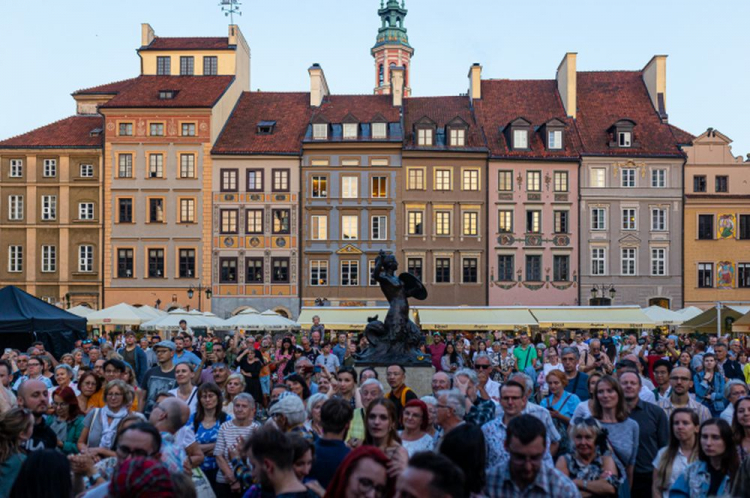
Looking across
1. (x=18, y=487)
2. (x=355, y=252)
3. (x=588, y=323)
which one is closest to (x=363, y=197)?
(x=355, y=252)

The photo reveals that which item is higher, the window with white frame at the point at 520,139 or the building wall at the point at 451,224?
the window with white frame at the point at 520,139

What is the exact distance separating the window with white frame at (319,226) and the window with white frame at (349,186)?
147cm

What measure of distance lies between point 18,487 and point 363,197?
37964 millimetres

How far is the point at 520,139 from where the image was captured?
1673 inches

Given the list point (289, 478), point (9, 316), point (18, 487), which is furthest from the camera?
point (9, 316)

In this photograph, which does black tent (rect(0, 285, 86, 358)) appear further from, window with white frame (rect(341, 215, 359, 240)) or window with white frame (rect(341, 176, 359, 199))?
window with white frame (rect(341, 176, 359, 199))

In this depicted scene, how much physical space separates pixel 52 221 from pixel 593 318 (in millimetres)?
26647

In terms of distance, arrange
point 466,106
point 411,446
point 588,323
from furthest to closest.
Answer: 1. point 466,106
2. point 588,323
3. point 411,446

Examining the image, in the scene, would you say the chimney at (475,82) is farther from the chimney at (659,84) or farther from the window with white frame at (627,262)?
the window with white frame at (627,262)

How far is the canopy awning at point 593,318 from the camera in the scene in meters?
32.1

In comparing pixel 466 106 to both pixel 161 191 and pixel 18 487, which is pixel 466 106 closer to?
pixel 161 191

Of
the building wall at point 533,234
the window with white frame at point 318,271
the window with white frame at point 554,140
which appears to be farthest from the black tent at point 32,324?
the window with white frame at point 554,140

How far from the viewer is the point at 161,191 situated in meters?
42.2

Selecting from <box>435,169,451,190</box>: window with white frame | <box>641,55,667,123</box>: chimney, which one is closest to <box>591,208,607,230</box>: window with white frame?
<box>641,55,667,123</box>: chimney
